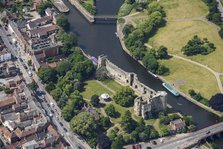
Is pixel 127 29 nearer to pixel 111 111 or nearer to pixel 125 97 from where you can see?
pixel 125 97

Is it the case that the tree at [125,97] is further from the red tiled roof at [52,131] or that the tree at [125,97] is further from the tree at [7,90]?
the tree at [7,90]

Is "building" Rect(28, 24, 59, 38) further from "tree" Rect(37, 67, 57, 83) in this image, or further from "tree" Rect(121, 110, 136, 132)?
"tree" Rect(121, 110, 136, 132)

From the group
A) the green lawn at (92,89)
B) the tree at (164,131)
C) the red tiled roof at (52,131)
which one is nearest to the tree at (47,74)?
the green lawn at (92,89)

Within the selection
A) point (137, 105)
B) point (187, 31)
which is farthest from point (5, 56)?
point (187, 31)

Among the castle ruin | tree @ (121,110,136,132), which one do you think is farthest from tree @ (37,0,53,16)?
tree @ (121,110,136,132)

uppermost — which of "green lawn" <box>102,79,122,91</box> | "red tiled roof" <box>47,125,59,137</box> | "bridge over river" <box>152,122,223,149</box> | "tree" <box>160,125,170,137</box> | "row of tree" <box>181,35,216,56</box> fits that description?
"row of tree" <box>181,35,216,56</box>

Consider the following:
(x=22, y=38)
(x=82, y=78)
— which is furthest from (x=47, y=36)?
(x=82, y=78)
